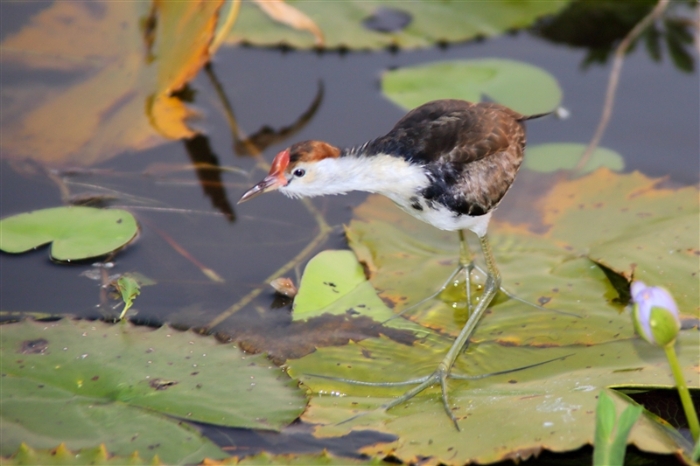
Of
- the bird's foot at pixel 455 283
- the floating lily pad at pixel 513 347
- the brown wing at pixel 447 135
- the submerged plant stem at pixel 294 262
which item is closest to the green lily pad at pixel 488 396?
the floating lily pad at pixel 513 347

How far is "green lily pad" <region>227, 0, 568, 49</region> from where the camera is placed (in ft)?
17.4

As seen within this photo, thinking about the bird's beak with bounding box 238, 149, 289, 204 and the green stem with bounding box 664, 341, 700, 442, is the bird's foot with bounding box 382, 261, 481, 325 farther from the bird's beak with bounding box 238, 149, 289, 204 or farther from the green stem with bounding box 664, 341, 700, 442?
the green stem with bounding box 664, 341, 700, 442

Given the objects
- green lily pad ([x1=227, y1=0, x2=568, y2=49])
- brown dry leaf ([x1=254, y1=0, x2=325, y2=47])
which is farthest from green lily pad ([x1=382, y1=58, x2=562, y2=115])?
brown dry leaf ([x1=254, y1=0, x2=325, y2=47])

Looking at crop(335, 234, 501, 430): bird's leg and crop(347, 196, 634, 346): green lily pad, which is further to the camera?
crop(347, 196, 634, 346): green lily pad

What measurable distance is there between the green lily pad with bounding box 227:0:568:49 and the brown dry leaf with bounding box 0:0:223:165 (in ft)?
2.24

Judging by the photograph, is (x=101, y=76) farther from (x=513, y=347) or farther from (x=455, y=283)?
(x=513, y=347)

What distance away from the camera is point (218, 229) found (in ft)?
13.6

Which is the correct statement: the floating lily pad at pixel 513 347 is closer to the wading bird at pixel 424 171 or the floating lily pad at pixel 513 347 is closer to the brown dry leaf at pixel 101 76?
the wading bird at pixel 424 171

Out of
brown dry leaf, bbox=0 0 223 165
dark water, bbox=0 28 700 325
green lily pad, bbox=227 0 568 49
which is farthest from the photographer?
green lily pad, bbox=227 0 568 49

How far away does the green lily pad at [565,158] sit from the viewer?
4609 mm

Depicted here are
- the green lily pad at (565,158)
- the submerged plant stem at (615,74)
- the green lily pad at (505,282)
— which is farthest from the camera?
the submerged plant stem at (615,74)

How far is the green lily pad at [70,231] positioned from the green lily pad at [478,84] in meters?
2.04

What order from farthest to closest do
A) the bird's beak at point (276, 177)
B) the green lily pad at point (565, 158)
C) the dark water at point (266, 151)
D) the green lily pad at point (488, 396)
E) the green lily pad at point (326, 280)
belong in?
the green lily pad at point (565, 158) < the dark water at point (266, 151) < the green lily pad at point (326, 280) < the bird's beak at point (276, 177) < the green lily pad at point (488, 396)

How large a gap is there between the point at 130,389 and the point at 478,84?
3.20 m
